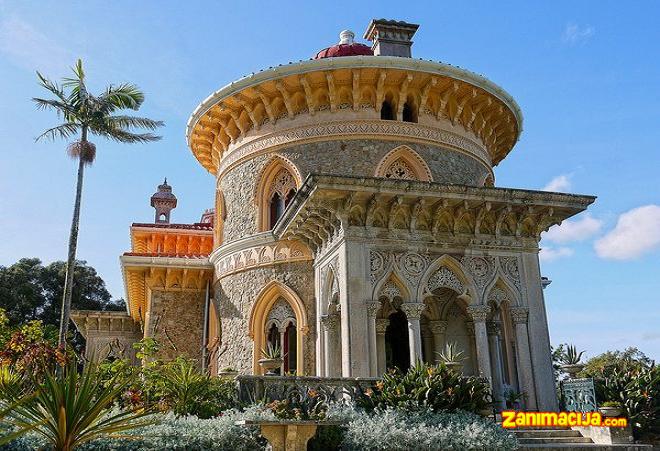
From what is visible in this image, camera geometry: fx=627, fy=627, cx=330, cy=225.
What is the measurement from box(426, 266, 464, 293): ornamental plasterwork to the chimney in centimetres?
Answer: 752

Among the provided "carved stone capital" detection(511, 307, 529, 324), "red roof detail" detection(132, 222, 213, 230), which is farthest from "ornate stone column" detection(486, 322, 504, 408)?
"red roof detail" detection(132, 222, 213, 230)

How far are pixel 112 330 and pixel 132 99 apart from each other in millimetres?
10657

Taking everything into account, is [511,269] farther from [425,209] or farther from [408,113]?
[408,113]

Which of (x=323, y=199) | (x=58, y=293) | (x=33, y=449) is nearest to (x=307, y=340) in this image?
(x=323, y=199)

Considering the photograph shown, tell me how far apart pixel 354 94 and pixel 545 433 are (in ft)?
29.3

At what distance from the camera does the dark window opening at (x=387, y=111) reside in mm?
16172

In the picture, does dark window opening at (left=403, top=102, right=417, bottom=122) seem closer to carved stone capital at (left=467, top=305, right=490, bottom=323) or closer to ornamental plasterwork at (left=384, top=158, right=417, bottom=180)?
ornamental plasterwork at (left=384, top=158, right=417, bottom=180)

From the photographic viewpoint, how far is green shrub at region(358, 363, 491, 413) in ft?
31.5

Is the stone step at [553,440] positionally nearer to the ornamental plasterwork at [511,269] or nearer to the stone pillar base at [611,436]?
the stone pillar base at [611,436]

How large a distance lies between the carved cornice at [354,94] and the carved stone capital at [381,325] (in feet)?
16.7

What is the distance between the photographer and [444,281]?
12.6 metres

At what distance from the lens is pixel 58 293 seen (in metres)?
44.8

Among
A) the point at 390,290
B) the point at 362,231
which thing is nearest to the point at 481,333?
the point at 390,290

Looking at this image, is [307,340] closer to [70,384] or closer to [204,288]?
[204,288]
